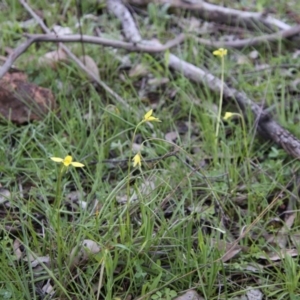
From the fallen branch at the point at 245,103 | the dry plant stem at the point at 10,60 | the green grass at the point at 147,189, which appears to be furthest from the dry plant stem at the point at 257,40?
the dry plant stem at the point at 10,60

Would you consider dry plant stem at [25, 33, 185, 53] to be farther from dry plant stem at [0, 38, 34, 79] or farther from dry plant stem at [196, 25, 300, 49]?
dry plant stem at [196, 25, 300, 49]

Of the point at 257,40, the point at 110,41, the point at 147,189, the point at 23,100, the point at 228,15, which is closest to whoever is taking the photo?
the point at 147,189

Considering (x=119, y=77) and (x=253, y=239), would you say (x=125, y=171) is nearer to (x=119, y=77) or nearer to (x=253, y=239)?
(x=253, y=239)

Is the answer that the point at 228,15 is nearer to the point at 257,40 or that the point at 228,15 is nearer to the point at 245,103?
the point at 257,40

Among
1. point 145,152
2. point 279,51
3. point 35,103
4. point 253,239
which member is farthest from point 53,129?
point 279,51

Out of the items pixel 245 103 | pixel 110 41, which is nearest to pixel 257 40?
pixel 245 103
